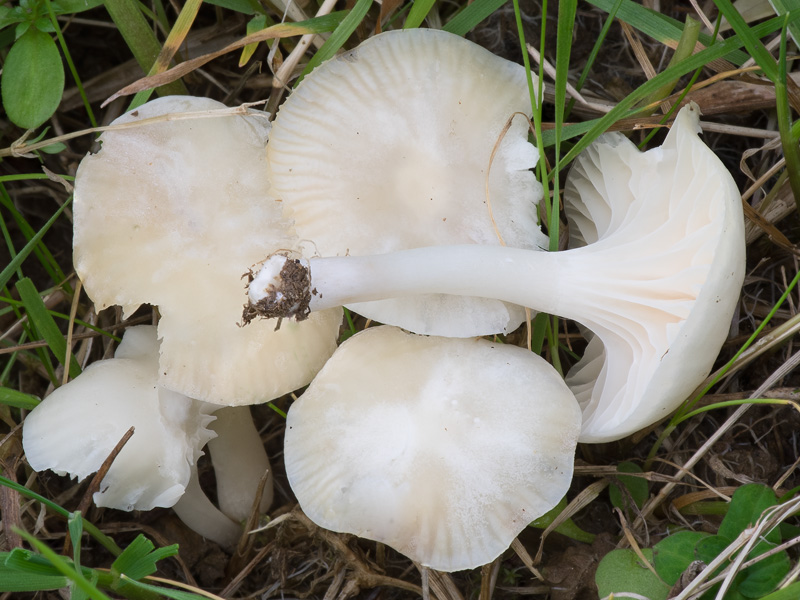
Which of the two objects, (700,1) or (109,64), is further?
(109,64)

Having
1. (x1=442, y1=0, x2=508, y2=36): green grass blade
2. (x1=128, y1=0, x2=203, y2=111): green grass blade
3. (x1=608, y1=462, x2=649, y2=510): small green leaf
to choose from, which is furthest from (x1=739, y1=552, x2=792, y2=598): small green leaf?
(x1=128, y1=0, x2=203, y2=111): green grass blade

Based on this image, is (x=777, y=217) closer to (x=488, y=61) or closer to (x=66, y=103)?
(x=488, y=61)

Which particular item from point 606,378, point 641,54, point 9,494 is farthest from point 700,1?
point 9,494

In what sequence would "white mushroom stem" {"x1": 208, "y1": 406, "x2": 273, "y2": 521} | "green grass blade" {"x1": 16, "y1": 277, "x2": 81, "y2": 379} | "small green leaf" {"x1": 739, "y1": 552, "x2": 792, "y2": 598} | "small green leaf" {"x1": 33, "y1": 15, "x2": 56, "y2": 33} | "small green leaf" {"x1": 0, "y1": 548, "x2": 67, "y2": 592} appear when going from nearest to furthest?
"small green leaf" {"x1": 0, "y1": 548, "x2": 67, "y2": 592} → "small green leaf" {"x1": 739, "y1": 552, "x2": 792, "y2": 598} → "green grass blade" {"x1": 16, "y1": 277, "x2": 81, "y2": 379} → "small green leaf" {"x1": 33, "y1": 15, "x2": 56, "y2": 33} → "white mushroom stem" {"x1": 208, "y1": 406, "x2": 273, "y2": 521}

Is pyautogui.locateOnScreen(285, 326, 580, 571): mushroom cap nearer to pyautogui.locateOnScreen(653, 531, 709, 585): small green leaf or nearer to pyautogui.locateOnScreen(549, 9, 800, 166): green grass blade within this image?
pyautogui.locateOnScreen(653, 531, 709, 585): small green leaf

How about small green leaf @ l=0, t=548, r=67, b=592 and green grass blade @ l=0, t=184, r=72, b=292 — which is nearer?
small green leaf @ l=0, t=548, r=67, b=592
